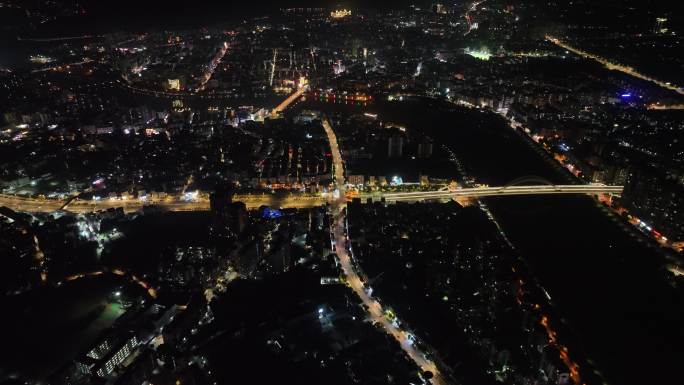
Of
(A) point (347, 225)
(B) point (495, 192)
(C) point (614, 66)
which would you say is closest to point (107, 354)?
(A) point (347, 225)

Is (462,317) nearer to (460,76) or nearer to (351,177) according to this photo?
(351,177)

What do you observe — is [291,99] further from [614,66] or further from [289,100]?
[614,66]

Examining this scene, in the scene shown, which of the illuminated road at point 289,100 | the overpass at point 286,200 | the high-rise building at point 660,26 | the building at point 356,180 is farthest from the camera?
the high-rise building at point 660,26

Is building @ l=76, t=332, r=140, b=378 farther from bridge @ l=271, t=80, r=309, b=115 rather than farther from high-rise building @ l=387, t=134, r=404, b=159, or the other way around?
bridge @ l=271, t=80, r=309, b=115

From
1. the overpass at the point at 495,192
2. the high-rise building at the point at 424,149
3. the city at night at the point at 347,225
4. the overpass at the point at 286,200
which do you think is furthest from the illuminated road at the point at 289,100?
the overpass at the point at 495,192

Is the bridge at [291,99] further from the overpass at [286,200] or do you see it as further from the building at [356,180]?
the overpass at [286,200]
